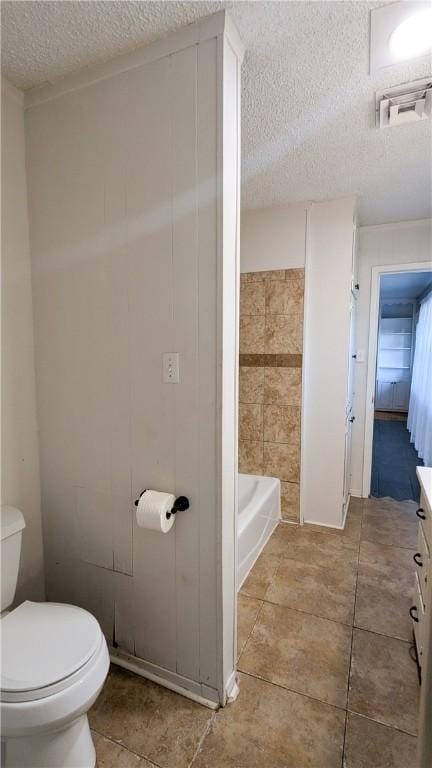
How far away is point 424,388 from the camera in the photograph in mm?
4387

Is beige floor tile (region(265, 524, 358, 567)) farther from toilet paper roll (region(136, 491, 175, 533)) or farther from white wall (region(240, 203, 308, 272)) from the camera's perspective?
white wall (region(240, 203, 308, 272))

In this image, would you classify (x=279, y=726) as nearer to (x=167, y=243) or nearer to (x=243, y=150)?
(x=167, y=243)

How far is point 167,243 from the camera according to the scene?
136 cm

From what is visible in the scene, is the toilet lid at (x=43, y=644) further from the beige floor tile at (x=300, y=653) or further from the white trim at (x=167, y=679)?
the beige floor tile at (x=300, y=653)

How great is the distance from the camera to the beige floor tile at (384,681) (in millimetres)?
1403

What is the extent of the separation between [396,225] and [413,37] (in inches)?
81.7

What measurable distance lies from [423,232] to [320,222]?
41.9 inches

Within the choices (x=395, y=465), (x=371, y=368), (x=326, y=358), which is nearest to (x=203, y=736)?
(x=326, y=358)

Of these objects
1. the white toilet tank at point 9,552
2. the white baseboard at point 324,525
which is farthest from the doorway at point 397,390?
the white toilet tank at point 9,552

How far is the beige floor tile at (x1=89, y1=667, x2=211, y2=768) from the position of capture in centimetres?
127

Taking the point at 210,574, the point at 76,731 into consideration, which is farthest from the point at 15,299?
the point at 76,731

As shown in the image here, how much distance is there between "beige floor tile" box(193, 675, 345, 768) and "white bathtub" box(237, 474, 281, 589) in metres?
0.69

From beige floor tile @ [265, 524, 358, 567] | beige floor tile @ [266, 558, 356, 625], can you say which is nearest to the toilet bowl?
beige floor tile @ [266, 558, 356, 625]

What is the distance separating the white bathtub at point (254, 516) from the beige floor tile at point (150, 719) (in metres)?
0.76
